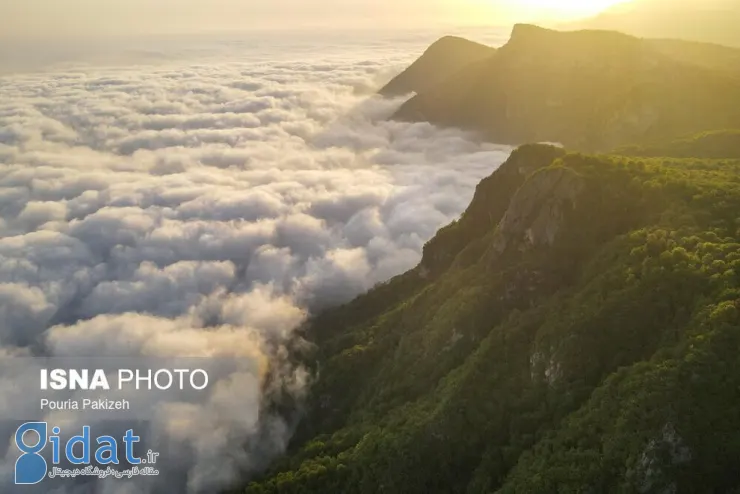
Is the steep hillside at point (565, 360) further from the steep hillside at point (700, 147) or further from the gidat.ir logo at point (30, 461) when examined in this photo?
the gidat.ir logo at point (30, 461)

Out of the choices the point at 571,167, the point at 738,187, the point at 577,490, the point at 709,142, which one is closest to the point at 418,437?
the point at 577,490

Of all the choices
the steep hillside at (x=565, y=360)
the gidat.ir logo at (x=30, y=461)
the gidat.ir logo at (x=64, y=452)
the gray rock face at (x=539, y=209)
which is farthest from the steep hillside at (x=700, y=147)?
the gidat.ir logo at (x=30, y=461)

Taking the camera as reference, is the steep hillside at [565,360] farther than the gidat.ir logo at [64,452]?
No

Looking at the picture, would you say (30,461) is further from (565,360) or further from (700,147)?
(700,147)

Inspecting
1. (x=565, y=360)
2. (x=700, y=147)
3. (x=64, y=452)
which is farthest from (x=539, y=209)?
(x=64, y=452)

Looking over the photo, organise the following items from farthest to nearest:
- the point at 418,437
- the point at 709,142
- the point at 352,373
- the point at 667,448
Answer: the point at 709,142, the point at 352,373, the point at 418,437, the point at 667,448

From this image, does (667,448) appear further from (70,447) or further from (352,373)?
(70,447)

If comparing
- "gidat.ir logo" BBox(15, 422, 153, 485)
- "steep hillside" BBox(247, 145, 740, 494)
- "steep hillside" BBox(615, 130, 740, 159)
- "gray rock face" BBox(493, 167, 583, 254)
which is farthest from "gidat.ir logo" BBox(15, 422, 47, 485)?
"steep hillside" BBox(615, 130, 740, 159)
